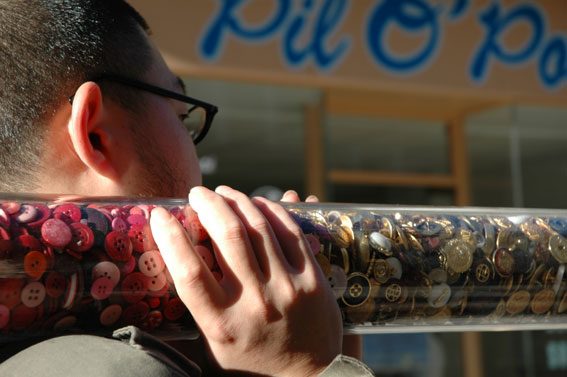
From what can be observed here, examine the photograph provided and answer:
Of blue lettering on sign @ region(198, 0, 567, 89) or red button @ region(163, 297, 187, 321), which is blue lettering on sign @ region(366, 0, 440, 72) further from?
red button @ region(163, 297, 187, 321)

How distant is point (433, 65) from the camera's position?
508 centimetres

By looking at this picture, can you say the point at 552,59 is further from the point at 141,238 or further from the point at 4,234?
the point at 4,234

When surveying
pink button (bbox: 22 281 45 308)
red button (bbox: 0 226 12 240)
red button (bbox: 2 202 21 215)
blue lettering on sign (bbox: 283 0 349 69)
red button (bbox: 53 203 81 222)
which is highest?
blue lettering on sign (bbox: 283 0 349 69)

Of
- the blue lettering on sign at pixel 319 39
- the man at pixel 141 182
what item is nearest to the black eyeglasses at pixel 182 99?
the man at pixel 141 182

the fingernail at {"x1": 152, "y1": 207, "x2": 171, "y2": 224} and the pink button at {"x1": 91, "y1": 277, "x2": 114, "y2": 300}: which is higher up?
the fingernail at {"x1": 152, "y1": 207, "x2": 171, "y2": 224}

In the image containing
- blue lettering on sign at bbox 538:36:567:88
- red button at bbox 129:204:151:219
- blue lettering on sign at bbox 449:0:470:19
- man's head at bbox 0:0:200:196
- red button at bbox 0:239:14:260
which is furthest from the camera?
blue lettering on sign at bbox 538:36:567:88

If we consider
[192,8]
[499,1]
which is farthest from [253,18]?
[499,1]

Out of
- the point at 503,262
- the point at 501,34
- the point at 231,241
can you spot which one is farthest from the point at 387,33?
the point at 231,241

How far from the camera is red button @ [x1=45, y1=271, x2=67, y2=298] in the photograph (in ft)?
2.59

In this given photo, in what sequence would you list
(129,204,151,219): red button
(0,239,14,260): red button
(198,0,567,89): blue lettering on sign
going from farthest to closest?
(198,0,567,89): blue lettering on sign
(129,204,151,219): red button
(0,239,14,260): red button

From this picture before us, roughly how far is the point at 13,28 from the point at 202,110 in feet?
1.49

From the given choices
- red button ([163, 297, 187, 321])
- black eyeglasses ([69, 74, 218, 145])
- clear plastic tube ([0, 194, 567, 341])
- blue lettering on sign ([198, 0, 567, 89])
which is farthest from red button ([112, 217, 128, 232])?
blue lettering on sign ([198, 0, 567, 89])

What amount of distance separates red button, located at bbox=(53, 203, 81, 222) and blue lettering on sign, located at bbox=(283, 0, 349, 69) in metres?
4.00

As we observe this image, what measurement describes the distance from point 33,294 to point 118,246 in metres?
0.11
